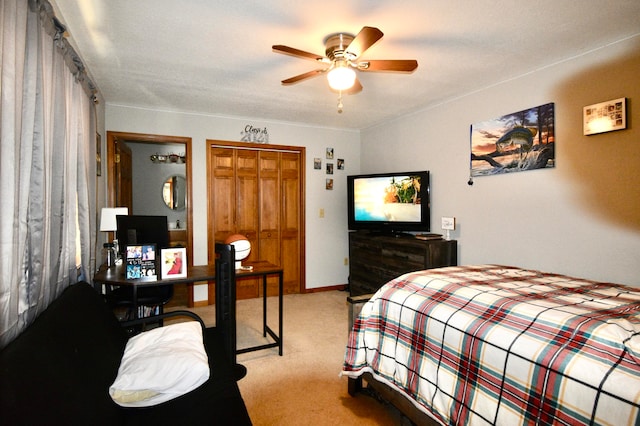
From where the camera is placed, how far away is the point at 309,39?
Answer: 7.43 ft

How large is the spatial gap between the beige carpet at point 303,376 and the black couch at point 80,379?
0.60 m

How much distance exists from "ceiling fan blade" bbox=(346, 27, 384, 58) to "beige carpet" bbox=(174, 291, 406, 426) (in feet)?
7.36

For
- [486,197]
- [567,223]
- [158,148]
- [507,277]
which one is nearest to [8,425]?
[507,277]

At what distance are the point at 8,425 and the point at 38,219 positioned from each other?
91 cm

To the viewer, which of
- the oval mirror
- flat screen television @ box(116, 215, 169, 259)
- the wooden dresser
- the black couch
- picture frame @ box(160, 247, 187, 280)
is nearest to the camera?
the black couch

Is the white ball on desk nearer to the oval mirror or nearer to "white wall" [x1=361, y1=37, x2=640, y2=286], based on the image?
"white wall" [x1=361, y1=37, x2=640, y2=286]

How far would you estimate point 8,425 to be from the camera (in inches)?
29.6

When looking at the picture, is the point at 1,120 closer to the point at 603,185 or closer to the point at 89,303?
the point at 89,303

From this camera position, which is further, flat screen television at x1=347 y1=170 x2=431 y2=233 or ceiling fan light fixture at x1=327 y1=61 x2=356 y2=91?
flat screen television at x1=347 y1=170 x2=431 y2=233

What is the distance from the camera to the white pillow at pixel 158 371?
1.32 meters

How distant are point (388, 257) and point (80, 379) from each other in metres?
3.17

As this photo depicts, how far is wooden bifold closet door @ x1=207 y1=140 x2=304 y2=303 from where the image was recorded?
14.0 ft

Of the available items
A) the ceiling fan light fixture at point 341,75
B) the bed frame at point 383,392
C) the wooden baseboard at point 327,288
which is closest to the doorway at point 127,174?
the wooden baseboard at point 327,288

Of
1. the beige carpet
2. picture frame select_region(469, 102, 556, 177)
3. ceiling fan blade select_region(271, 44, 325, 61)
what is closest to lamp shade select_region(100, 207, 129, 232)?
the beige carpet
